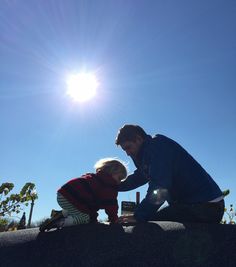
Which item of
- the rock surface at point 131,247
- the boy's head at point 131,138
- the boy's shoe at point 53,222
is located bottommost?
the rock surface at point 131,247

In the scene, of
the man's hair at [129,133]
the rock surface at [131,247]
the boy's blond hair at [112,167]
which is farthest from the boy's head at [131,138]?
the rock surface at [131,247]

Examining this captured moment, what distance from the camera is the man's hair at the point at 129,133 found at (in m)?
3.88

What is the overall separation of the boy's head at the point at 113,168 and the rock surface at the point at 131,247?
1.17m

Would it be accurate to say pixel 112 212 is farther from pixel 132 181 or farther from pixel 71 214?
pixel 132 181

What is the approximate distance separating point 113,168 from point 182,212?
1069 mm

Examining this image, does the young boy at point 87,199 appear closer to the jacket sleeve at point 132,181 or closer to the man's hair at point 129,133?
the man's hair at point 129,133

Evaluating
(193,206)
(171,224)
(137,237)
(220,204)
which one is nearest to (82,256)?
→ (137,237)

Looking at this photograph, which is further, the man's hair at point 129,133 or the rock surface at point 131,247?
the man's hair at point 129,133

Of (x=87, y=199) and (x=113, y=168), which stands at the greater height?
(x=113, y=168)

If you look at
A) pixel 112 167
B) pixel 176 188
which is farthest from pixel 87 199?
pixel 176 188

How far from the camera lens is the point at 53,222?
3.31 m

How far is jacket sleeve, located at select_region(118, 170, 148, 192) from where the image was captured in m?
4.57

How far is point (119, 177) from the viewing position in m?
4.23

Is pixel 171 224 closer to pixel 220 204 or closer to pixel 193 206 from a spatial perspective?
pixel 193 206
